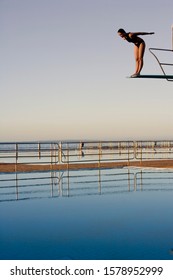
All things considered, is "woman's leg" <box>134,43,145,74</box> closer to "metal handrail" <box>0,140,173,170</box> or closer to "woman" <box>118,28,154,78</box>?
"woman" <box>118,28,154,78</box>

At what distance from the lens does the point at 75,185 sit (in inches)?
581

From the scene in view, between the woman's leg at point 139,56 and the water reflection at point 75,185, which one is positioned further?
the water reflection at point 75,185

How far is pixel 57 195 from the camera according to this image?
497 inches

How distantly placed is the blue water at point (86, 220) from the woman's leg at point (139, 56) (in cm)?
256

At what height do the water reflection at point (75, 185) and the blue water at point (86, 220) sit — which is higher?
the water reflection at point (75, 185)

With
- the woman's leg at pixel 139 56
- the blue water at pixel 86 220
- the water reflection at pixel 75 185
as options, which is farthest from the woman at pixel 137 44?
the water reflection at pixel 75 185

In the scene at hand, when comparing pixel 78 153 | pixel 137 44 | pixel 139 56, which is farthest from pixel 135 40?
pixel 78 153

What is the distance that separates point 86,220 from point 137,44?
3153mm

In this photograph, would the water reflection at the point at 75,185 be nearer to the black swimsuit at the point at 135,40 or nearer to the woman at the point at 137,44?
the woman at the point at 137,44

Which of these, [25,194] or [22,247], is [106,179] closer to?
[25,194]

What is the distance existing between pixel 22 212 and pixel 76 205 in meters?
1.35

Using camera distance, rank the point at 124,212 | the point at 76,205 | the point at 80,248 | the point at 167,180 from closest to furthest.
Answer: the point at 80,248 < the point at 124,212 < the point at 76,205 < the point at 167,180

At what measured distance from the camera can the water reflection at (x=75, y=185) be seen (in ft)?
42.4
